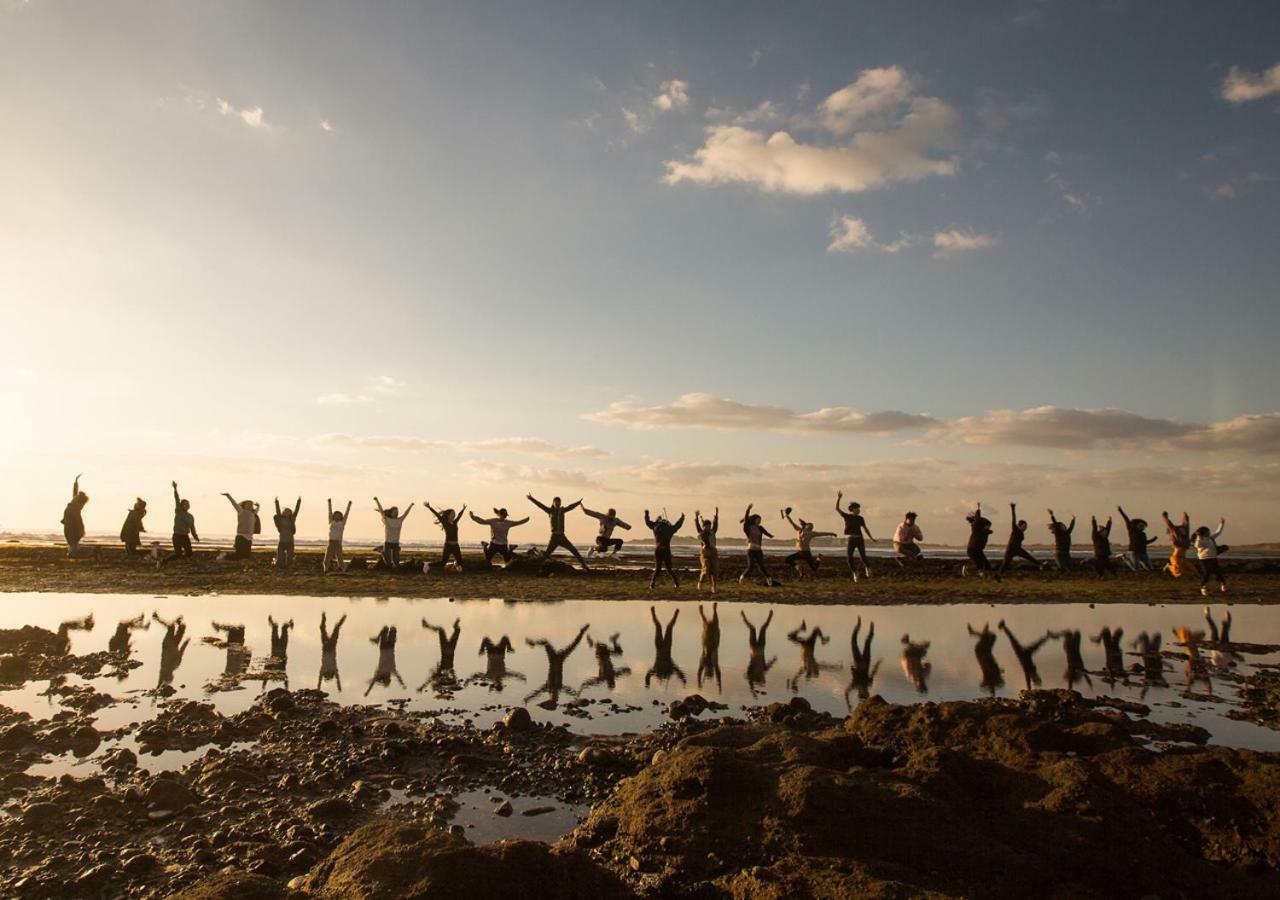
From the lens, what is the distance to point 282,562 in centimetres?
2781

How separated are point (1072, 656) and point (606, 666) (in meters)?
7.56

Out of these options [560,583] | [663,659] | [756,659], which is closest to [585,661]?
[663,659]

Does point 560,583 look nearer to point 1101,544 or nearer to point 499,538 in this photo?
point 499,538

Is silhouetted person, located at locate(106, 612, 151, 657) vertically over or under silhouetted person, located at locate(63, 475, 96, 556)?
under

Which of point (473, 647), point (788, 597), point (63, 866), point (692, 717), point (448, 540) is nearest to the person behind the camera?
point (63, 866)

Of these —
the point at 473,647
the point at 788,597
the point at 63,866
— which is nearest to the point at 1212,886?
the point at 63,866

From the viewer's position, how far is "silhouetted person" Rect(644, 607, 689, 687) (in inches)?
413

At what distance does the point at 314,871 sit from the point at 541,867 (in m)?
1.31

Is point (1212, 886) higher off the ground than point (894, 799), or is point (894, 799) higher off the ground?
point (894, 799)

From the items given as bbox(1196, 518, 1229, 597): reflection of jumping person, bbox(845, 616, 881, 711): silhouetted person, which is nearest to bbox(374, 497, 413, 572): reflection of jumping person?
bbox(845, 616, 881, 711): silhouetted person

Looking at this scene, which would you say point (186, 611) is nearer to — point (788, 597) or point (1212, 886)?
point (788, 597)

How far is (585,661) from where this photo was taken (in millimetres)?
11672

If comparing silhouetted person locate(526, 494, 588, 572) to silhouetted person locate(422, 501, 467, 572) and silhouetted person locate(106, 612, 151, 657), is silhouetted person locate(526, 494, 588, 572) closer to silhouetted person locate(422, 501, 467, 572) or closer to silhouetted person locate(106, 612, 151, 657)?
silhouetted person locate(422, 501, 467, 572)

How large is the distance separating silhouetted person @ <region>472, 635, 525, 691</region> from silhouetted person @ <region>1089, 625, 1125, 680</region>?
837cm
